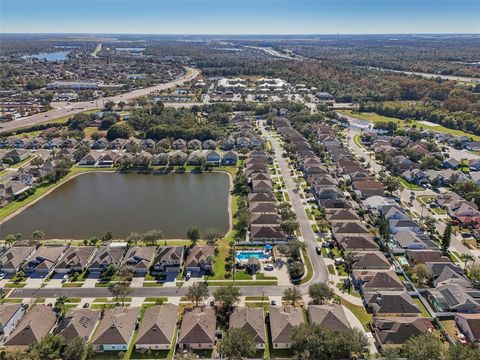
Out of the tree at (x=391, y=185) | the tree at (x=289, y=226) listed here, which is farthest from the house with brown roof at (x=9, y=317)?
the tree at (x=391, y=185)

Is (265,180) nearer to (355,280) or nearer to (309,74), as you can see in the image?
(355,280)

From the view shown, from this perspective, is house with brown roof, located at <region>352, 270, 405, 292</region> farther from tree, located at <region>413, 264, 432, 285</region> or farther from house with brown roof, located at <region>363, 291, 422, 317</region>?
tree, located at <region>413, 264, 432, 285</region>

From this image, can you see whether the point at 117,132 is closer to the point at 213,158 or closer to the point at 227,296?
the point at 213,158

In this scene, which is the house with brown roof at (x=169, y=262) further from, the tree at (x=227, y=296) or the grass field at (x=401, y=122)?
the grass field at (x=401, y=122)

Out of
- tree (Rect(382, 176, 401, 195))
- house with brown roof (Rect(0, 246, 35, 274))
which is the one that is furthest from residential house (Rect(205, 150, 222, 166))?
house with brown roof (Rect(0, 246, 35, 274))

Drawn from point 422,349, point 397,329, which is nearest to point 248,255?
point 397,329

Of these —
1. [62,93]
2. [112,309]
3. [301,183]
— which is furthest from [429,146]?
[62,93]

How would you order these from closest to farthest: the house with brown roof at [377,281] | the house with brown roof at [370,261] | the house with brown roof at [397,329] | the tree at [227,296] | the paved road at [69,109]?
1. the house with brown roof at [397,329]
2. the tree at [227,296]
3. the house with brown roof at [377,281]
4. the house with brown roof at [370,261]
5. the paved road at [69,109]
